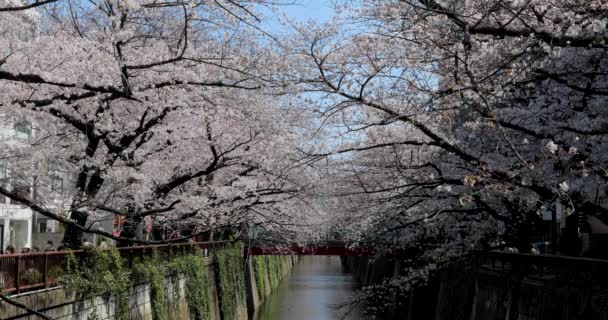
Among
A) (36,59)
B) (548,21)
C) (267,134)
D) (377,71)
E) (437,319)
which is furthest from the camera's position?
(437,319)

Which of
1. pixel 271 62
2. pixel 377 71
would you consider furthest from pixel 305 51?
pixel 377 71

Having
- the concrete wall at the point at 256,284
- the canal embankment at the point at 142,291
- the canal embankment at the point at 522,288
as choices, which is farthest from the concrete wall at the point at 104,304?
the concrete wall at the point at 256,284

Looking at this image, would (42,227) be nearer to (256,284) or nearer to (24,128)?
(256,284)

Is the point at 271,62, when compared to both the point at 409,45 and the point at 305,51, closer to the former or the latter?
the point at 305,51

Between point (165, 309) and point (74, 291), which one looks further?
point (165, 309)

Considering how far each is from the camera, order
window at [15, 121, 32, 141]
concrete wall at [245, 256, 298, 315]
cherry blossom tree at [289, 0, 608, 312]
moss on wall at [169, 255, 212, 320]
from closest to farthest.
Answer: cherry blossom tree at [289, 0, 608, 312] < window at [15, 121, 32, 141] < moss on wall at [169, 255, 212, 320] < concrete wall at [245, 256, 298, 315]

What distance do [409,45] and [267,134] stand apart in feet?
27.7

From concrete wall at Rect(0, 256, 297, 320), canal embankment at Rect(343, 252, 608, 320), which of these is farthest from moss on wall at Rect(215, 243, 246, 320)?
canal embankment at Rect(343, 252, 608, 320)

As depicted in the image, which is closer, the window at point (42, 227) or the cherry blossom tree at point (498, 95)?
the cherry blossom tree at point (498, 95)

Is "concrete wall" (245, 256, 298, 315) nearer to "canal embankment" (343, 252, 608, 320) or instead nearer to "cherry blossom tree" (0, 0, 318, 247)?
"canal embankment" (343, 252, 608, 320)

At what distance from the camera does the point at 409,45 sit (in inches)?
424

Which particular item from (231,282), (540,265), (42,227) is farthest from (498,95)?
(42,227)

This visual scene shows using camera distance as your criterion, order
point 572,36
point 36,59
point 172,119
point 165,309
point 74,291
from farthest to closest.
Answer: point 165,309, point 172,119, point 74,291, point 36,59, point 572,36

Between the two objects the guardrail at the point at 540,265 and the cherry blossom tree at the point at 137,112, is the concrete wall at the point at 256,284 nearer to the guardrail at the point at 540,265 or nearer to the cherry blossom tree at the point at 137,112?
the cherry blossom tree at the point at 137,112
